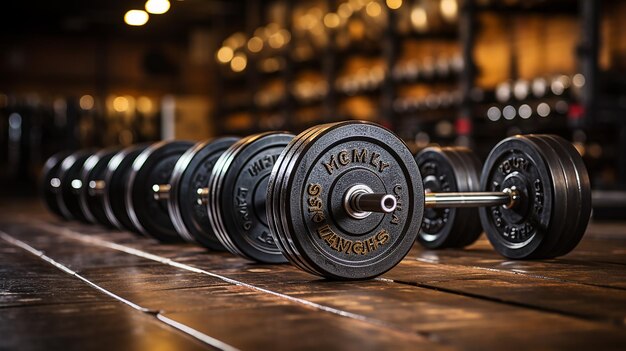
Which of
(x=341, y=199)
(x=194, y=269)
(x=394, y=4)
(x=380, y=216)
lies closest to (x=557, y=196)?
(x=380, y=216)

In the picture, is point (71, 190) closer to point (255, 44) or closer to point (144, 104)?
point (255, 44)

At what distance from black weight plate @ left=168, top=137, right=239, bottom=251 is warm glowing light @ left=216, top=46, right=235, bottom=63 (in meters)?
8.57

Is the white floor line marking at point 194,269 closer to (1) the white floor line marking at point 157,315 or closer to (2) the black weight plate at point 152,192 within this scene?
(2) the black weight plate at point 152,192

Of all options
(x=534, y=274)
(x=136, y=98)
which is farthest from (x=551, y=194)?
(x=136, y=98)

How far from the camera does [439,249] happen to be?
3.75 m

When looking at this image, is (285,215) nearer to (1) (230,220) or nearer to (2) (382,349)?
(1) (230,220)

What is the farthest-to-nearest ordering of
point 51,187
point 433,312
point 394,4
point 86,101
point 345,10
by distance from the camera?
point 86,101 → point 345,10 → point 394,4 → point 51,187 → point 433,312

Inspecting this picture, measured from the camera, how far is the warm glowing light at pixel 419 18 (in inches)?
293

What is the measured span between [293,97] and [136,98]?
5454 mm

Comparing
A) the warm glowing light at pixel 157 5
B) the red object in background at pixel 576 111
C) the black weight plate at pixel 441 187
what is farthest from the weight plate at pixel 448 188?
the red object in background at pixel 576 111

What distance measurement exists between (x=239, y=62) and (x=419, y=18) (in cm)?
502

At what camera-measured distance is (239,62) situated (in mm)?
12125

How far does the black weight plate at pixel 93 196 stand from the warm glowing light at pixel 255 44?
5802 millimetres

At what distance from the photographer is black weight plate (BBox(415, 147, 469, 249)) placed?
143 inches
